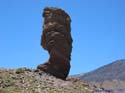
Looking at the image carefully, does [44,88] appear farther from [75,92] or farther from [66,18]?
[66,18]

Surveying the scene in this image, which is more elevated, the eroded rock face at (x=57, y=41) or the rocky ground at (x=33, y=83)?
the eroded rock face at (x=57, y=41)

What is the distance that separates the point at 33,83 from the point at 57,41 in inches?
529

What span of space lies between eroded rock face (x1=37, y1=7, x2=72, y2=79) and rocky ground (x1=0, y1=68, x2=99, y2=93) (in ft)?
10.8

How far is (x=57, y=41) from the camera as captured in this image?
90.4m

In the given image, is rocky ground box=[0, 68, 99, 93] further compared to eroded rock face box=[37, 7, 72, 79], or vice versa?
eroded rock face box=[37, 7, 72, 79]

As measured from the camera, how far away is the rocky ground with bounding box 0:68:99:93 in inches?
3039

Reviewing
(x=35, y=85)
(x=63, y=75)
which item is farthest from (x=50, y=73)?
(x=35, y=85)

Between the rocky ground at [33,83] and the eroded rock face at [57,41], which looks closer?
the rocky ground at [33,83]

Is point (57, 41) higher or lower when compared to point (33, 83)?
higher

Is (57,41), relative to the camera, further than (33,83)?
Yes

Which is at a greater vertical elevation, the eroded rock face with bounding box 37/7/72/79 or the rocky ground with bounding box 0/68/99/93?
the eroded rock face with bounding box 37/7/72/79

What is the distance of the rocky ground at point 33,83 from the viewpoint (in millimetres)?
77188

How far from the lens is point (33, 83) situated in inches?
3206

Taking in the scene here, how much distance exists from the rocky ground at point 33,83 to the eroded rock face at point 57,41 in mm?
3304
